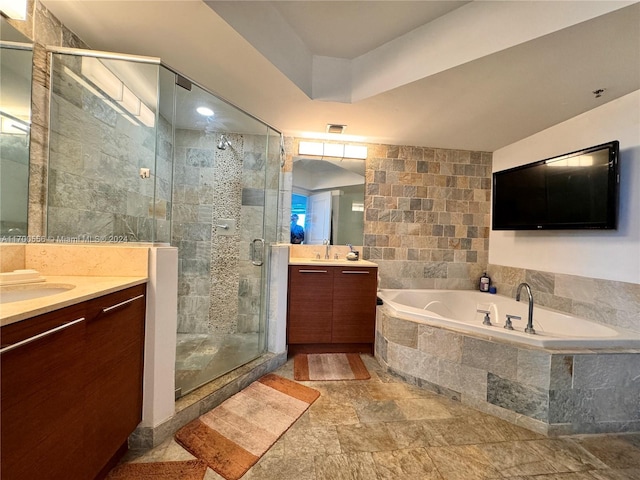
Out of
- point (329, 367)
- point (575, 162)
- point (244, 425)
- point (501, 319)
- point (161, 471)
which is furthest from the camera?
point (501, 319)

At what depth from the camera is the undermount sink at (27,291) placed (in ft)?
3.24

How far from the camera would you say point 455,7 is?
145 cm

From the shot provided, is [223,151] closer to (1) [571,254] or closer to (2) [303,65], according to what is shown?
(2) [303,65]

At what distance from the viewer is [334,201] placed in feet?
9.36

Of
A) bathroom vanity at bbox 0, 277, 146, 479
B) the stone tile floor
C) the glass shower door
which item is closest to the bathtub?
the stone tile floor

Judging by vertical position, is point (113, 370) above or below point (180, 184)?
below

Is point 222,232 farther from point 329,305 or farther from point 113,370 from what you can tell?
point 113,370

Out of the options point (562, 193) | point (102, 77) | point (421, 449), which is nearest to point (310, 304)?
point (421, 449)

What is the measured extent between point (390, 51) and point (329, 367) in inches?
104

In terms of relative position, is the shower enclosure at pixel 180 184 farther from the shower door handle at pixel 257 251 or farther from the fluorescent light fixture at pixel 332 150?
the fluorescent light fixture at pixel 332 150

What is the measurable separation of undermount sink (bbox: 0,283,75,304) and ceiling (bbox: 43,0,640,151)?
1.44m

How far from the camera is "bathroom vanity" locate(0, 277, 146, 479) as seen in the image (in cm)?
65

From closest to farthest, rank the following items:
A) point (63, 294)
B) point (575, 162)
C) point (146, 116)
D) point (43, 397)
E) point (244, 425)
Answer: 1. point (43, 397)
2. point (63, 294)
3. point (244, 425)
4. point (146, 116)
5. point (575, 162)

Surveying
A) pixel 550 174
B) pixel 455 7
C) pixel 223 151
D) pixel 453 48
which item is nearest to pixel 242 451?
pixel 223 151
